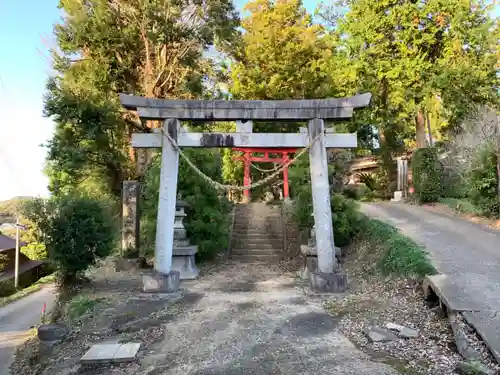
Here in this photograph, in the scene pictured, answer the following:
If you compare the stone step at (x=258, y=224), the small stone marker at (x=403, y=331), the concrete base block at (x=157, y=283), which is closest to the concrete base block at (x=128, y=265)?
the concrete base block at (x=157, y=283)

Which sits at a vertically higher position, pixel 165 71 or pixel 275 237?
pixel 165 71

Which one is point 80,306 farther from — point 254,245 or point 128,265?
point 254,245

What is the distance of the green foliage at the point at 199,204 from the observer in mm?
10781

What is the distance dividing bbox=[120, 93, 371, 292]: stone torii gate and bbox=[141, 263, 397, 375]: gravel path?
93 cm

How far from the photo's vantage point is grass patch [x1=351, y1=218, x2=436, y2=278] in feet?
24.0

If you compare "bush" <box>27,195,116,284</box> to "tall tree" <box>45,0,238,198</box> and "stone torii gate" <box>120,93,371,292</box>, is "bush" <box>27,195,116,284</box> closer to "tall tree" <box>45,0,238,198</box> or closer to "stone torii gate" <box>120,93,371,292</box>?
"stone torii gate" <box>120,93,371,292</box>

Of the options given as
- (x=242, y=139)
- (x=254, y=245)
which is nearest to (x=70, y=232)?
(x=242, y=139)

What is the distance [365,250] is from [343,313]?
13.3 ft

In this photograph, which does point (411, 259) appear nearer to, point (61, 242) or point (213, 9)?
point (61, 242)

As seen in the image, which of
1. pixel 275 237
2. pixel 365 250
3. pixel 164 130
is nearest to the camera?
pixel 164 130

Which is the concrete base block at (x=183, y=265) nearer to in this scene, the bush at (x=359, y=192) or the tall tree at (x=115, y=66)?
the tall tree at (x=115, y=66)

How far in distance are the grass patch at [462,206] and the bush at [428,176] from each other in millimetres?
455

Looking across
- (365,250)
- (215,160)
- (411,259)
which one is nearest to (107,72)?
(215,160)

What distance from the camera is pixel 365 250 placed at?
1005cm
